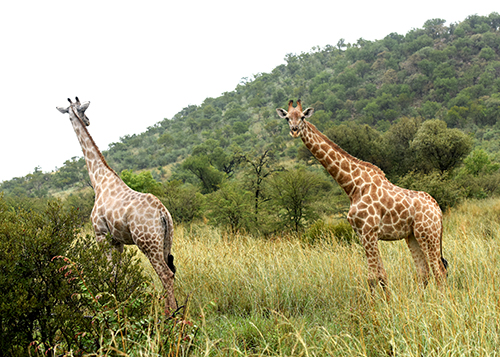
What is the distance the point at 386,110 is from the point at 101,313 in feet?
155

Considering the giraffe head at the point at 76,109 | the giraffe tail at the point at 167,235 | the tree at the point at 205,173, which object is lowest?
the tree at the point at 205,173

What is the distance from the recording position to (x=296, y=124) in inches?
159

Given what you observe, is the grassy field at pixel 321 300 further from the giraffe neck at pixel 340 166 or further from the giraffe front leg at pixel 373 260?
the giraffe neck at pixel 340 166

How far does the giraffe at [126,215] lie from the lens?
4.16 metres

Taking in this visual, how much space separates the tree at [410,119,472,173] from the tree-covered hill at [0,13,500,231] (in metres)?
0.06

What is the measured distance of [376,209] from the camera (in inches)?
156

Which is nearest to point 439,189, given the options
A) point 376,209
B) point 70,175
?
point 376,209

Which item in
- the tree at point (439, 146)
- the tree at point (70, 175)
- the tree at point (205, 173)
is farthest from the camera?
the tree at point (70, 175)

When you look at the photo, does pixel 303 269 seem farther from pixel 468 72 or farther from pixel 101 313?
pixel 468 72

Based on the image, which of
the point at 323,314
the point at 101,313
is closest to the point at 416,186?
the point at 323,314

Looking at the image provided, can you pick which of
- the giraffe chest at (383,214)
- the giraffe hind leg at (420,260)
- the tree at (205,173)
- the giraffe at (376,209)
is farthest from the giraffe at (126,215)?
the tree at (205,173)

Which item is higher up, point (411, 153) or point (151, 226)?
point (151, 226)

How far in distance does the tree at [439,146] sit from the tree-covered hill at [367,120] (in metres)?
0.06

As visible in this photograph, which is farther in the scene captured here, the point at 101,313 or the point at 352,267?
the point at 352,267
